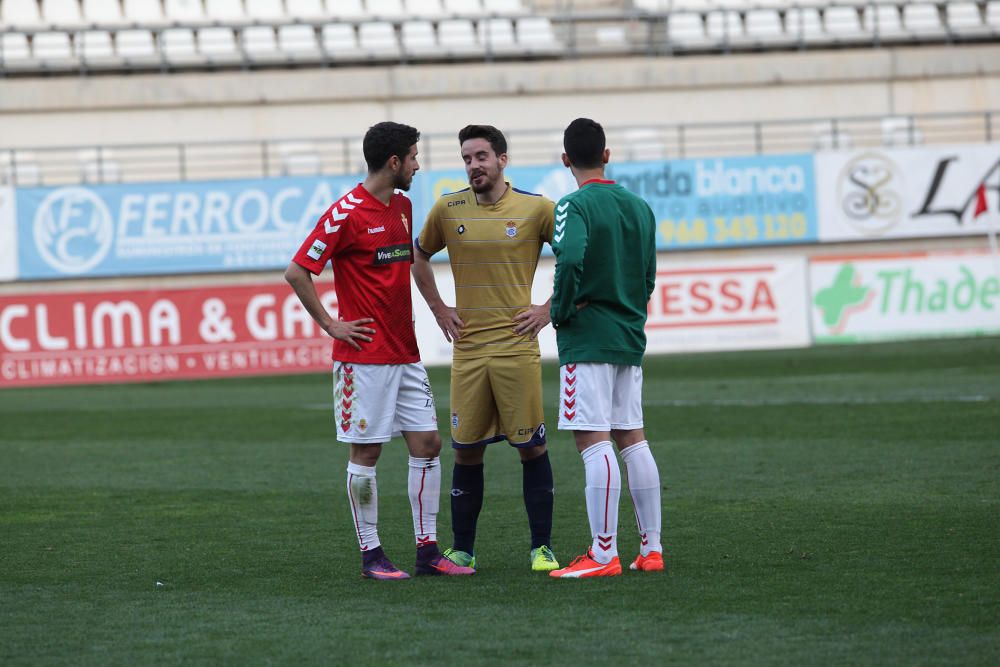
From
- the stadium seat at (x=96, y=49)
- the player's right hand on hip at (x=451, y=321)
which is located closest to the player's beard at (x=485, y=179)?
the player's right hand on hip at (x=451, y=321)

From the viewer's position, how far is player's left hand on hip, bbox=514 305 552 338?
6.29 metres

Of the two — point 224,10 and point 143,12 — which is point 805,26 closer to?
point 224,10

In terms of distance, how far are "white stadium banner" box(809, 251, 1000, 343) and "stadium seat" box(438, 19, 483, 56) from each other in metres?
9.89

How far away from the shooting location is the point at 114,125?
28.4 meters

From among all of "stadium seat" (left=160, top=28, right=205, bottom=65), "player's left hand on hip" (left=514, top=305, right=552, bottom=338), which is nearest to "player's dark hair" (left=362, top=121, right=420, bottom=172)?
"player's left hand on hip" (left=514, top=305, right=552, bottom=338)

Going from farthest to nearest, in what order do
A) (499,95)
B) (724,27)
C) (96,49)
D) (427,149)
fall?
(724,27)
(96,49)
(499,95)
(427,149)

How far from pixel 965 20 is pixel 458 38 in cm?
Result: 1126

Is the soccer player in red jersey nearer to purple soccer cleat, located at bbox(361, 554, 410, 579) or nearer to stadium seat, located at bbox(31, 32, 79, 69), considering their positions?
purple soccer cleat, located at bbox(361, 554, 410, 579)

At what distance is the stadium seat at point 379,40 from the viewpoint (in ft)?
97.9

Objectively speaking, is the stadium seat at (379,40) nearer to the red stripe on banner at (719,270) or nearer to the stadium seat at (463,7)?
the stadium seat at (463,7)

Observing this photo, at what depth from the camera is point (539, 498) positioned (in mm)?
6469

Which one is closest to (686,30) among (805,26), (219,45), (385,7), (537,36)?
(805,26)

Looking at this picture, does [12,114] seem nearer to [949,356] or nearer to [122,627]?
[949,356]

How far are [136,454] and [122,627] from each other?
7207mm
